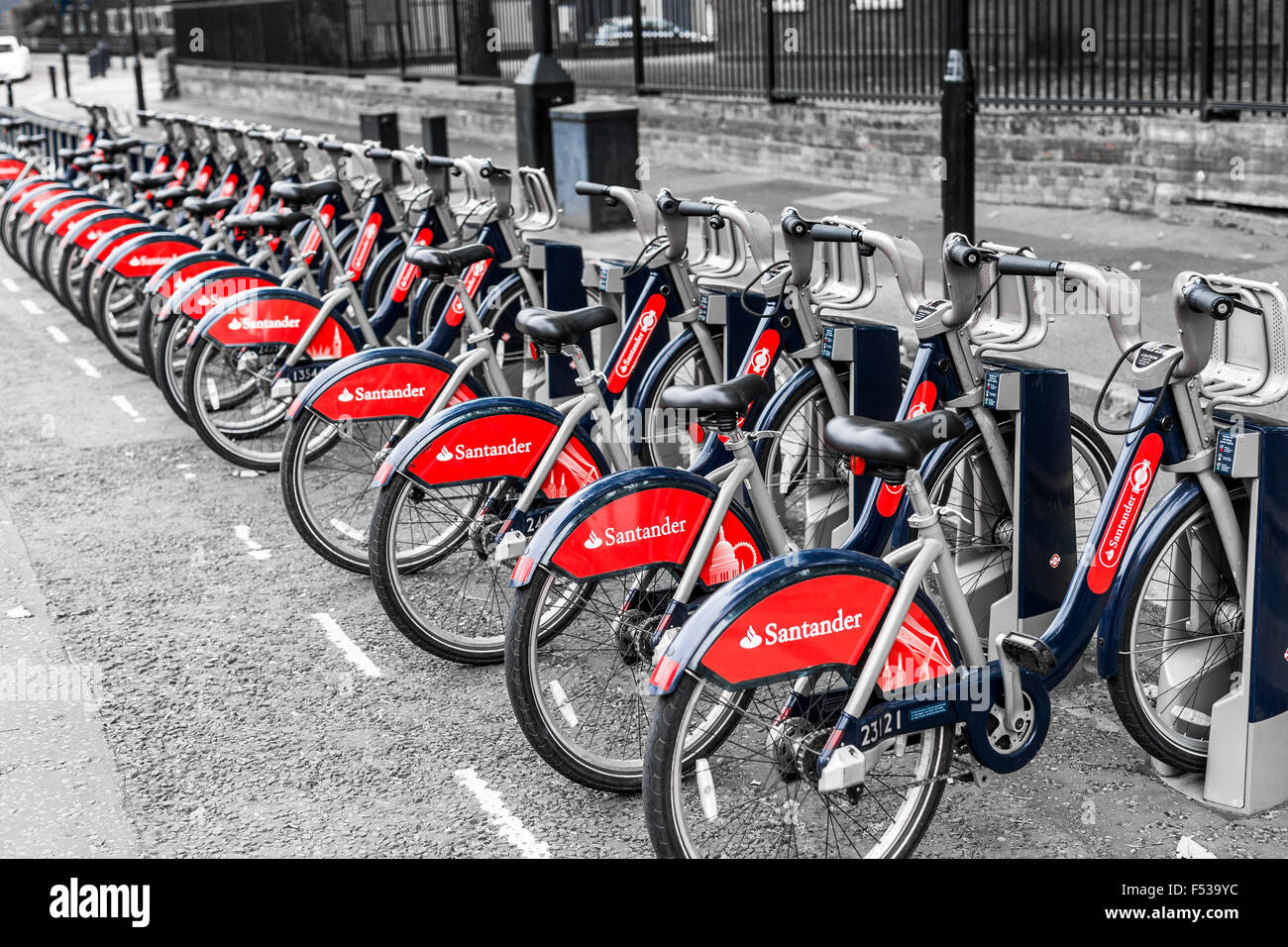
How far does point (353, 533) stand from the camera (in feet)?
19.7

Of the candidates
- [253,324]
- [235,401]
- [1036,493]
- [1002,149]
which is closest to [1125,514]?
[1036,493]

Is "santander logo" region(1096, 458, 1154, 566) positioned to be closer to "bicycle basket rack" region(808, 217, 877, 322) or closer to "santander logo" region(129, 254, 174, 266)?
"bicycle basket rack" region(808, 217, 877, 322)

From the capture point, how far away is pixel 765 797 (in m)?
3.46

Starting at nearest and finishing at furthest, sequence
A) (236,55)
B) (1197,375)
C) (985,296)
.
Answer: (1197,375) < (985,296) < (236,55)

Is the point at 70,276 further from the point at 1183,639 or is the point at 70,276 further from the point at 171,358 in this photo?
the point at 1183,639

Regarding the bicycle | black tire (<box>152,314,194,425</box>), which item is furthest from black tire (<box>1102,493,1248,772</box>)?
black tire (<box>152,314,194,425</box>)

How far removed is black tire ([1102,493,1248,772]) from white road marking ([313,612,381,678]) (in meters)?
2.38

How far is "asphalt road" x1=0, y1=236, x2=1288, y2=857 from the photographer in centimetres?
385

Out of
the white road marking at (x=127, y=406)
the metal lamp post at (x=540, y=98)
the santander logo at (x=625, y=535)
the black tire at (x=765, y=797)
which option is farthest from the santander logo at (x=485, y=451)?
the metal lamp post at (x=540, y=98)
